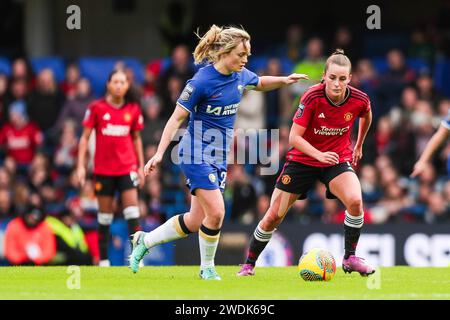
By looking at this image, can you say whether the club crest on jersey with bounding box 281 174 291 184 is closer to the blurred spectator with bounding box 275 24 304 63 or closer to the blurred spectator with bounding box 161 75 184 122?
the blurred spectator with bounding box 161 75 184 122

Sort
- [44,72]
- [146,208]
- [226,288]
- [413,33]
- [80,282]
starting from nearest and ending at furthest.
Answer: [226,288] → [80,282] → [146,208] → [44,72] → [413,33]

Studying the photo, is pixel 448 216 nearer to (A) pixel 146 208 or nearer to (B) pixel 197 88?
(A) pixel 146 208

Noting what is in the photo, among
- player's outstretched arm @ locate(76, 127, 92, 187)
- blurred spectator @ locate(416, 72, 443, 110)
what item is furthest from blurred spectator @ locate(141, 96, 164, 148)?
player's outstretched arm @ locate(76, 127, 92, 187)

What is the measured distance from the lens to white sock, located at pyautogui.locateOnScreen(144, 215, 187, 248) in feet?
37.9

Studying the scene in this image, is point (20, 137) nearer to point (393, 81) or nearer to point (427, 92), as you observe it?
point (393, 81)

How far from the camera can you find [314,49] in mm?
19250

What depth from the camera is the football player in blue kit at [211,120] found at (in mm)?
11016

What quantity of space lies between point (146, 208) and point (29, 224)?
198 cm

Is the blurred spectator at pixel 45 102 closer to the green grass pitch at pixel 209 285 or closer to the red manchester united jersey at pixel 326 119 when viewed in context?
the green grass pitch at pixel 209 285

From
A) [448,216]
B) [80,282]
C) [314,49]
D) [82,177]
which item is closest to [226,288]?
[80,282]

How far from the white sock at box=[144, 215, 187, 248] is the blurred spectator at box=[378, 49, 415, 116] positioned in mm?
9076

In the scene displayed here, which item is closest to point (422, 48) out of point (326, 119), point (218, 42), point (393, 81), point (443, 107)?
point (393, 81)

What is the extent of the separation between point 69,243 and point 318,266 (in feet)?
21.0

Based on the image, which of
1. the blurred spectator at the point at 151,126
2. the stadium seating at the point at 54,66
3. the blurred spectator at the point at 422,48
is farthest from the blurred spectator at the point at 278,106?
the stadium seating at the point at 54,66
